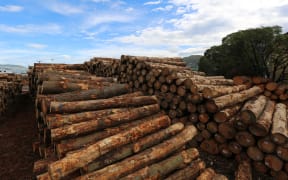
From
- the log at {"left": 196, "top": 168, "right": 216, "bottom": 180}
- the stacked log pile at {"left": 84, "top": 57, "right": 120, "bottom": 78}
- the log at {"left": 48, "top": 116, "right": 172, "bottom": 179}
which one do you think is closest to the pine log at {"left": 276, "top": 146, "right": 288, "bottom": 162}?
the log at {"left": 196, "top": 168, "right": 216, "bottom": 180}

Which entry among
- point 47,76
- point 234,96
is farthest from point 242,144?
point 47,76

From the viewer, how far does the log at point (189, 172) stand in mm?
3853

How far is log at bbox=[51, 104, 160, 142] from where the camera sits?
376 cm

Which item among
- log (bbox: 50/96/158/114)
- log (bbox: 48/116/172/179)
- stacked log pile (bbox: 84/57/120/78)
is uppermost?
stacked log pile (bbox: 84/57/120/78)

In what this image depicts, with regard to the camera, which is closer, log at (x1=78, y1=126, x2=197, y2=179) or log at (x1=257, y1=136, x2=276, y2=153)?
log at (x1=78, y1=126, x2=197, y2=179)

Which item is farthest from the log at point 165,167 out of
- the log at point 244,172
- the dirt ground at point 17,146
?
the dirt ground at point 17,146

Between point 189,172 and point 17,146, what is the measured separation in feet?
19.5

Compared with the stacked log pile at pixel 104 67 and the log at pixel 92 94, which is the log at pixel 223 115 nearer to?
the log at pixel 92 94

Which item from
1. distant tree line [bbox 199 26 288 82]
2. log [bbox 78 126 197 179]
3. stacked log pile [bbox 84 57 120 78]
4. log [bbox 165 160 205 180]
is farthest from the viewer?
distant tree line [bbox 199 26 288 82]

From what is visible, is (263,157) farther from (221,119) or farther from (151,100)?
(151,100)

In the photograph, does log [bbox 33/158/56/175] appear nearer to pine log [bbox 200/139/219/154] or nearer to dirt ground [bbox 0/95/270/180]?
dirt ground [bbox 0/95/270/180]

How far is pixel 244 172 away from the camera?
5.09 meters

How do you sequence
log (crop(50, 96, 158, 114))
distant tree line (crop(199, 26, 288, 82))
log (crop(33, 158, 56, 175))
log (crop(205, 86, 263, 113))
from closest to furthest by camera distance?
log (crop(33, 158, 56, 175)) < log (crop(50, 96, 158, 114)) < log (crop(205, 86, 263, 113)) < distant tree line (crop(199, 26, 288, 82))

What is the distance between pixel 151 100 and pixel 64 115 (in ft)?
8.08
